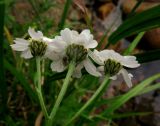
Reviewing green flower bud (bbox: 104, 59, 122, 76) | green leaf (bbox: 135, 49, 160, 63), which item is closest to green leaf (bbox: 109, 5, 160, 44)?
green leaf (bbox: 135, 49, 160, 63)

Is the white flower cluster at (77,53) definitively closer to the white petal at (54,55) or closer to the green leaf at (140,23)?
the white petal at (54,55)

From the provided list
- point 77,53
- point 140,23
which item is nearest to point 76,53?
point 77,53

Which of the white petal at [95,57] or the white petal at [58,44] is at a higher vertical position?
the white petal at [58,44]

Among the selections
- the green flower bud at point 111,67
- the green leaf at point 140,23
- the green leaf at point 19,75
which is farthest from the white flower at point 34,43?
the green leaf at point 19,75

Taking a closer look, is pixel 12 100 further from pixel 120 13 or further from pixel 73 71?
pixel 120 13

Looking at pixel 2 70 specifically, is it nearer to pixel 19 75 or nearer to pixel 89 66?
pixel 19 75

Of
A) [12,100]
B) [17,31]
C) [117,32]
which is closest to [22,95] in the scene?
[12,100]
